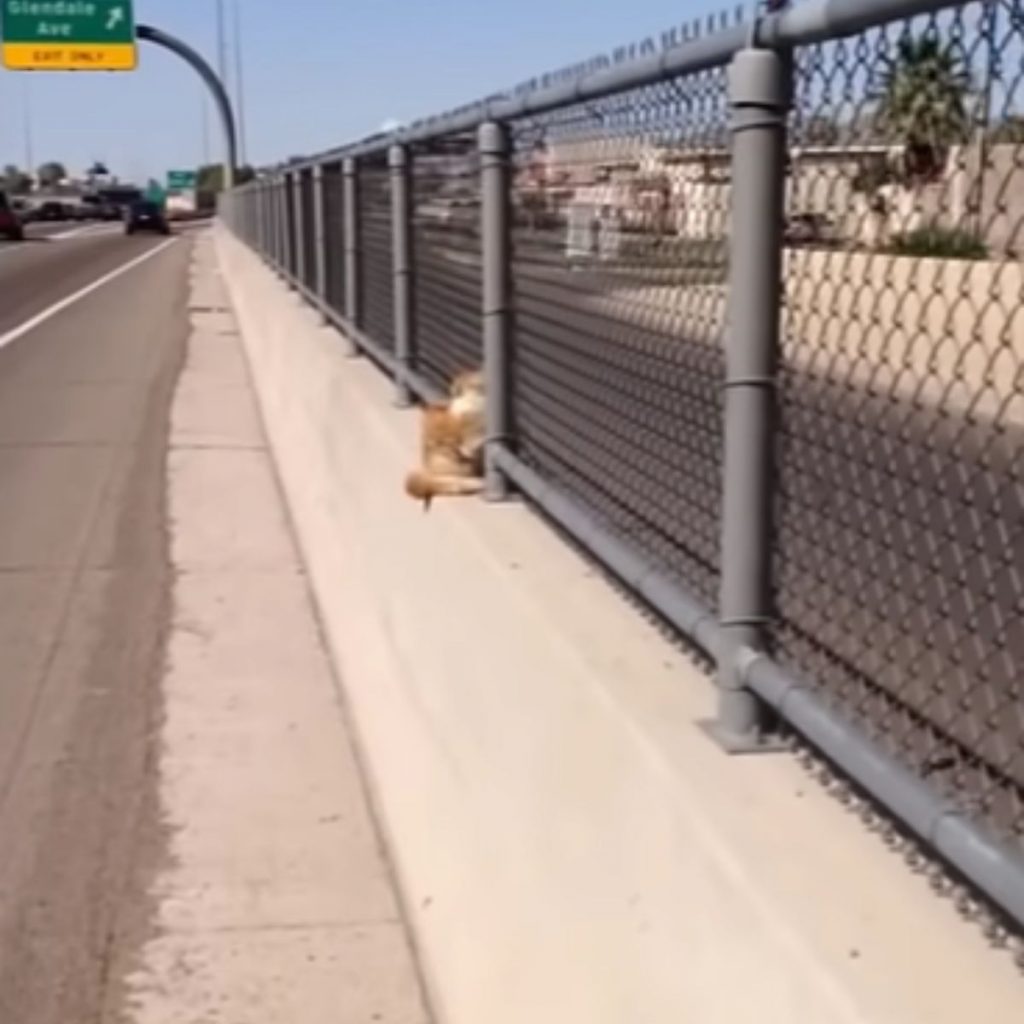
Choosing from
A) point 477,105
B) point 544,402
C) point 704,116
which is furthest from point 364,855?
point 704,116

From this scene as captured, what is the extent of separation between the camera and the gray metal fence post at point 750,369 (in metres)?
2.90

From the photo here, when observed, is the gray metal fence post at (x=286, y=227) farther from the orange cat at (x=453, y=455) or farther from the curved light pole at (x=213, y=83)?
the curved light pole at (x=213, y=83)

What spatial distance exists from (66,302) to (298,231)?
17.4 meters

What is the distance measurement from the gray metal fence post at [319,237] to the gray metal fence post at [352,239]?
6.60 feet

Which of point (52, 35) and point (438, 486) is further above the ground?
point (52, 35)

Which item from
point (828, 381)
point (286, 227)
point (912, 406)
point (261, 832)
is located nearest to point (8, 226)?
point (286, 227)

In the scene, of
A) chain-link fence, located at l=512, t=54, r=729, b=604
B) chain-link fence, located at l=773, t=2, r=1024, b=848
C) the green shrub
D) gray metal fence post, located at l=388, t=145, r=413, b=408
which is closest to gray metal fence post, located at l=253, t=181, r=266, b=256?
gray metal fence post, located at l=388, t=145, r=413, b=408

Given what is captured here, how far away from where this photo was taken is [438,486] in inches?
224

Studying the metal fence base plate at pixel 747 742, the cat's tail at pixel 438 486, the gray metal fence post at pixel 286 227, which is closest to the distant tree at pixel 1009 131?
the metal fence base plate at pixel 747 742

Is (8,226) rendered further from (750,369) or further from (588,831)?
(750,369)

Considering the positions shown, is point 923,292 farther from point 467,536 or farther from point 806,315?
point 467,536

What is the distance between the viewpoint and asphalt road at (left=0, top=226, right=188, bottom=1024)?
4.86m

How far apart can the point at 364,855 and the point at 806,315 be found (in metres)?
2.85

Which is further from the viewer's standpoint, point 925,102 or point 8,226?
point 8,226
